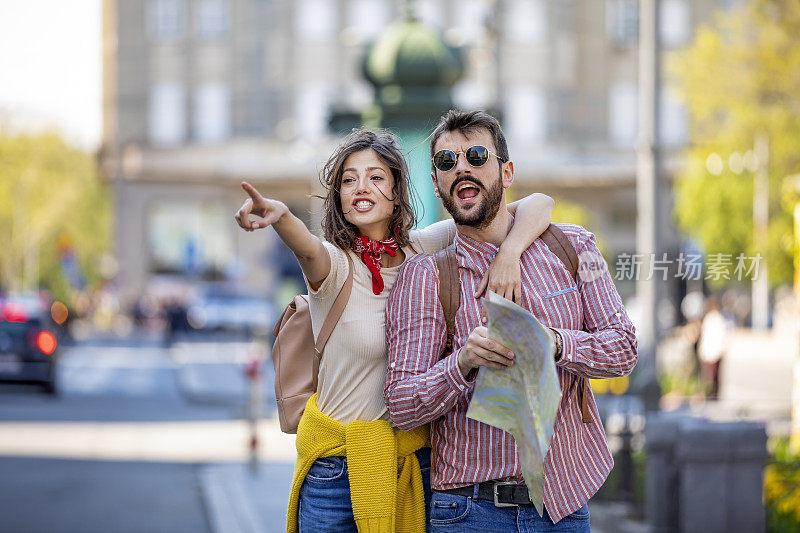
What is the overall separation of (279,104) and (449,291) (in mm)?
47102

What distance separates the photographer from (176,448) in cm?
1575

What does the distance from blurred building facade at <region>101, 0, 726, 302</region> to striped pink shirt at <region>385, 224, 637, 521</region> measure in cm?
4365

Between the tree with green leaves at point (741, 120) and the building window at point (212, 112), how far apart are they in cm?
2149

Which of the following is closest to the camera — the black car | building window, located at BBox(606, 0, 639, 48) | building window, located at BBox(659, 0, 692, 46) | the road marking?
the road marking

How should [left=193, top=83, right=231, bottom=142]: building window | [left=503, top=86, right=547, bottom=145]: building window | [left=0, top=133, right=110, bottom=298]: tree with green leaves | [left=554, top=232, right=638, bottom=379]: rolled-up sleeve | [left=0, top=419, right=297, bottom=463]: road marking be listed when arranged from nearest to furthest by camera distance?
[left=554, top=232, right=638, bottom=379]: rolled-up sleeve < [left=0, top=419, right=297, bottom=463]: road marking < [left=503, top=86, right=547, bottom=145]: building window < [left=193, top=83, right=231, bottom=142]: building window < [left=0, top=133, right=110, bottom=298]: tree with green leaves

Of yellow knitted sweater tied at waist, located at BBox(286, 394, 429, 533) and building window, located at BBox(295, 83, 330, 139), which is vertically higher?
building window, located at BBox(295, 83, 330, 139)

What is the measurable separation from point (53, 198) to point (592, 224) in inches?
1207

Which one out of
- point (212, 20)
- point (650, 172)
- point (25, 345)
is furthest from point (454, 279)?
point (212, 20)

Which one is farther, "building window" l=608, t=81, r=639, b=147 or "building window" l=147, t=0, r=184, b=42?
"building window" l=147, t=0, r=184, b=42

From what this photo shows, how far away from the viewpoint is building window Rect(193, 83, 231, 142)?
5153 cm

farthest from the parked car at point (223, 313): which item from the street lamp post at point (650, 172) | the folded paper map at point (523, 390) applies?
the folded paper map at point (523, 390)

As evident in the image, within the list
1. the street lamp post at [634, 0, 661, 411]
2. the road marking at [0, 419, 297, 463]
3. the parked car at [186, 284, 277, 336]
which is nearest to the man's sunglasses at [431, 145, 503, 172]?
the street lamp post at [634, 0, 661, 411]

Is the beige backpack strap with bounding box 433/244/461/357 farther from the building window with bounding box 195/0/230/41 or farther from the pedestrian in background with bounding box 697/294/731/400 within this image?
the building window with bounding box 195/0/230/41

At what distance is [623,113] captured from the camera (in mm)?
51000
